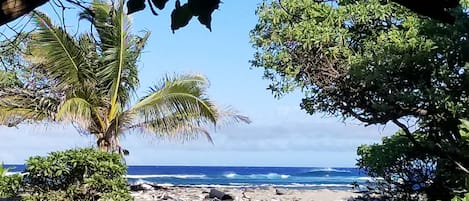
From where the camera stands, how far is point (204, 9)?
132cm

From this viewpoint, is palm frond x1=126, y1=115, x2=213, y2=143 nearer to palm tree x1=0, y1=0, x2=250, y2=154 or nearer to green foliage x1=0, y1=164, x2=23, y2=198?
palm tree x1=0, y1=0, x2=250, y2=154

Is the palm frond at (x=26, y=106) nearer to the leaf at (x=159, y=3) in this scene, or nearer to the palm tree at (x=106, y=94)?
the palm tree at (x=106, y=94)

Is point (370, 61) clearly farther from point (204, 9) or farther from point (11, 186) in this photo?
point (204, 9)

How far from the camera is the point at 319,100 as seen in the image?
355 inches

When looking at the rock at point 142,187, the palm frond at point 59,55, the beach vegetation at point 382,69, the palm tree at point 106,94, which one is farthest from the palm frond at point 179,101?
the rock at point 142,187

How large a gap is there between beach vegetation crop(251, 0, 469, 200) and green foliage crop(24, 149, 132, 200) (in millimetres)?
2517

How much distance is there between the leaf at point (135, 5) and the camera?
4.46 feet

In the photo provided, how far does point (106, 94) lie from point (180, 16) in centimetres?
1107

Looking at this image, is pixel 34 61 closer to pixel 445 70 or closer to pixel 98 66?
pixel 98 66

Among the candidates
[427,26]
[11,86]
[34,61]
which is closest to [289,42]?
[427,26]

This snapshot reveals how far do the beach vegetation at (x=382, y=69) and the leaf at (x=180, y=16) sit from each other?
20.1 feet

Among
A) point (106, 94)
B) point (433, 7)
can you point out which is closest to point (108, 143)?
point (106, 94)

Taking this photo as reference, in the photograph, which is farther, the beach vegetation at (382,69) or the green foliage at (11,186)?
the green foliage at (11,186)

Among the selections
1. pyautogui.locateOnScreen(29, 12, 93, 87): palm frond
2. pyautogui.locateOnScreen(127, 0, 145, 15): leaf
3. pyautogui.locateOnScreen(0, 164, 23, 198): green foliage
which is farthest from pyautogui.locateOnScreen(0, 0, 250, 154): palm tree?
pyautogui.locateOnScreen(127, 0, 145, 15): leaf
